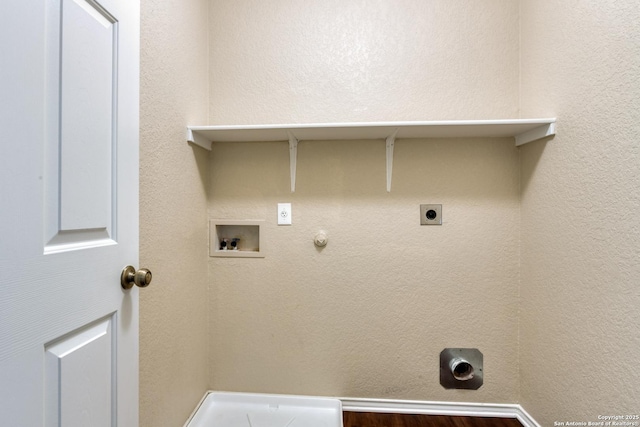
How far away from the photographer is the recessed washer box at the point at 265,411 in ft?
4.26

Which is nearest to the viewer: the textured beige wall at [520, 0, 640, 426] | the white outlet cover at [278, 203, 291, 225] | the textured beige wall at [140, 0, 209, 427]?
the textured beige wall at [520, 0, 640, 426]

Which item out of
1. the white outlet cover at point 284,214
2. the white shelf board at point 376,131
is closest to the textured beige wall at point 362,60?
the white shelf board at point 376,131

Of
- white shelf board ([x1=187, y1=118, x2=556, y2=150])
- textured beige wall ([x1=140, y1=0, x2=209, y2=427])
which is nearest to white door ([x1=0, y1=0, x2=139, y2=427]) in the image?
textured beige wall ([x1=140, y1=0, x2=209, y2=427])

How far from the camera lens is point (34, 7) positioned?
0.50 metres

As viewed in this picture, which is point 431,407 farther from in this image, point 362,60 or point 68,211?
point 362,60

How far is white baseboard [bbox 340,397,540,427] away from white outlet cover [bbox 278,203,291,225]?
0.93 m

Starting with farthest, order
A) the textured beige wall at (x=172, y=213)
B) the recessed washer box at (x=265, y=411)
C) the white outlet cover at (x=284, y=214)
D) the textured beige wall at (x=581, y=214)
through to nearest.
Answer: the white outlet cover at (x=284, y=214), the recessed washer box at (x=265, y=411), the textured beige wall at (x=172, y=213), the textured beige wall at (x=581, y=214)

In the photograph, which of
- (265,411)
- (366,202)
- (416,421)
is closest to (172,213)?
(366,202)

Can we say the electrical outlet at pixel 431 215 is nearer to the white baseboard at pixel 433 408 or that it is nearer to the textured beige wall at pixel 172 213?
the white baseboard at pixel 433 408

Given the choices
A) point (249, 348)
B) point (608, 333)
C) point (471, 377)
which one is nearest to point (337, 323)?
point (249, 348)

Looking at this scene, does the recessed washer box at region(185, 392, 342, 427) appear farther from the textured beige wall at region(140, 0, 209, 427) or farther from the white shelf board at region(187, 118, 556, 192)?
the white shelf board at region(187, 118, 556, 192)

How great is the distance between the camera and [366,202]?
4.66 feet

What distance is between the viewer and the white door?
0.47m

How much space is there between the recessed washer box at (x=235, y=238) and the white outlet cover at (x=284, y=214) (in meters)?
0.10
